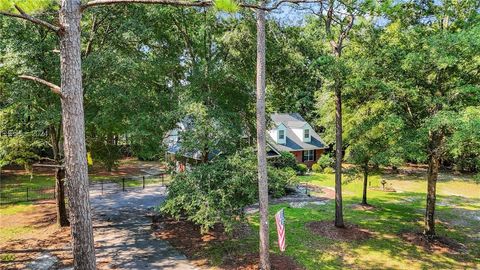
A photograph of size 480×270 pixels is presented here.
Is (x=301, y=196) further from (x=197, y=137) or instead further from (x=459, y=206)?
(x=197, y=137)

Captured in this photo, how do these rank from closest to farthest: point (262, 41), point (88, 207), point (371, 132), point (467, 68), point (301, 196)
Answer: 1. point (88, 207)
2. point (262, 41)
3. point (467, 68)
4. point (371, 132)
5. point (301, 196)

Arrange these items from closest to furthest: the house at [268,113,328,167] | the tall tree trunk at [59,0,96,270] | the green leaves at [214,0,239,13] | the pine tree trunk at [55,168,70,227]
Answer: the green leaves at [214,0,239,13] → the tall tree trunk at [59,0,96,270] → the pine tree trunk at [55,168,70,227] → the house at [268,113,328,167]

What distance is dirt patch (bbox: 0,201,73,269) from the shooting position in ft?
35.6

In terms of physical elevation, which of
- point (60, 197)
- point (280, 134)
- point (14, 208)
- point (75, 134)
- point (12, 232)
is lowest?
point (12, 232)

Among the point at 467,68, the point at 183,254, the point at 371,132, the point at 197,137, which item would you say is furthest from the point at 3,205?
the point at 467,68

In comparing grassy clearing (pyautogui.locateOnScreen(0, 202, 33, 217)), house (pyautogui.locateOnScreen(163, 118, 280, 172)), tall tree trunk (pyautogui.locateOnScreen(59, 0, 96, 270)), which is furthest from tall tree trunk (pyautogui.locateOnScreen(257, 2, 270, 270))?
grassy clearing (pyautogui.locateOnScreen(0, 202, 33, 217))

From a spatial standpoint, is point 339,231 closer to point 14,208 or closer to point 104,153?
point 104,153

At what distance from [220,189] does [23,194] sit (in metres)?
15.8

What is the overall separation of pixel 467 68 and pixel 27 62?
14873 millimetres

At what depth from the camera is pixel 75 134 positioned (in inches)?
184

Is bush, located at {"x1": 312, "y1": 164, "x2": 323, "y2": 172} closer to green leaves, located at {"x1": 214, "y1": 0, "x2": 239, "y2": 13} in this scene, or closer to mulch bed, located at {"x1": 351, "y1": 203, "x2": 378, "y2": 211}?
mulch bed, located at {"x1": 351, "y1": 203, "x2": 378, "y2": 211}

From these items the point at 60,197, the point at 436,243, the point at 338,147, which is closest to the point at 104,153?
the point at 60,197

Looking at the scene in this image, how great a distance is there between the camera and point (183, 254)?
11328 mm

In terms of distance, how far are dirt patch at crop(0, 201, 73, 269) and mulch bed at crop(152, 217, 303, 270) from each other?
138 inches
